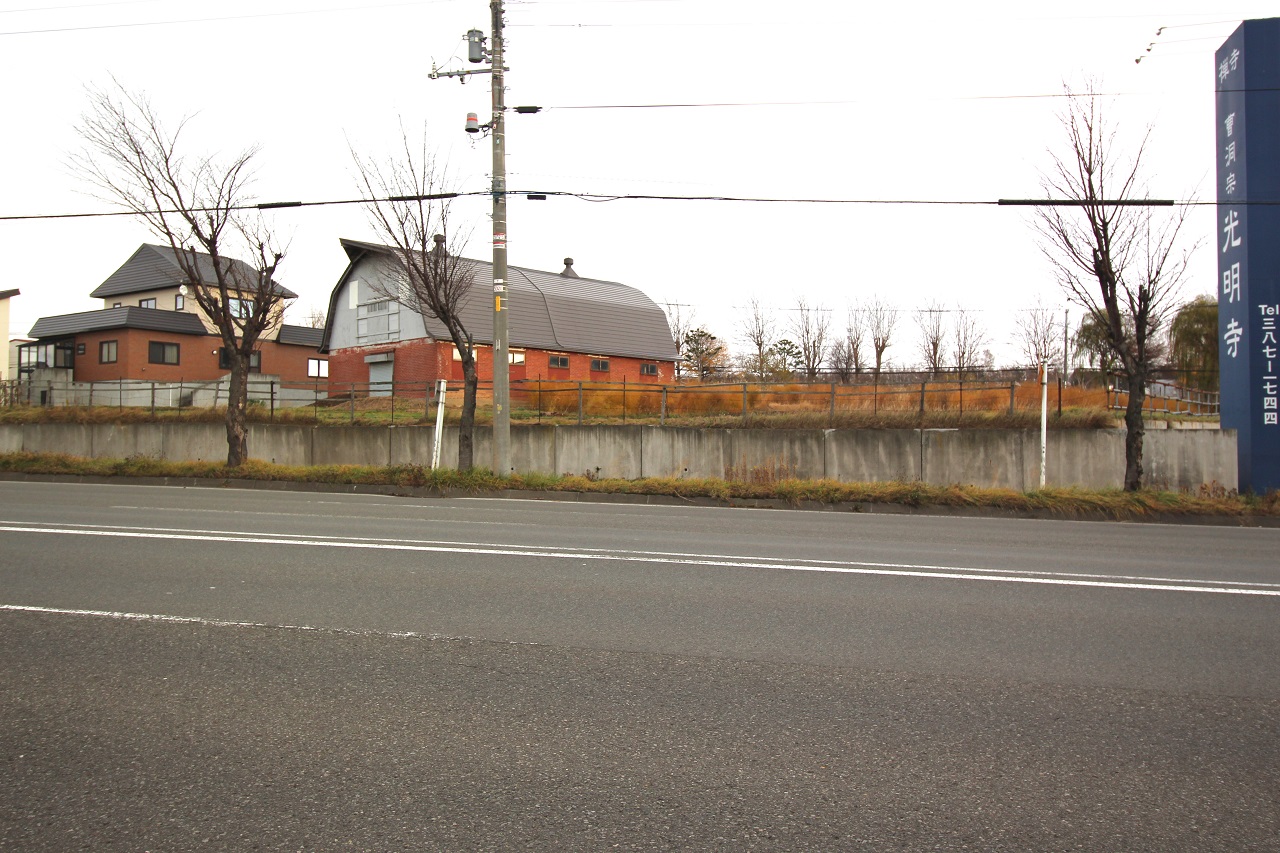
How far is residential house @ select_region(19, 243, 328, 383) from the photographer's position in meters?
39.6

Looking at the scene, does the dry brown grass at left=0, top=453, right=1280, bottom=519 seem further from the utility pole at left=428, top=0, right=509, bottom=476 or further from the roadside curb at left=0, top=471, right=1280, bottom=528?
the utility pole at left=428, top=0, right=509, bottom=476

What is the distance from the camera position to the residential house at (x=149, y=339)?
39594mm

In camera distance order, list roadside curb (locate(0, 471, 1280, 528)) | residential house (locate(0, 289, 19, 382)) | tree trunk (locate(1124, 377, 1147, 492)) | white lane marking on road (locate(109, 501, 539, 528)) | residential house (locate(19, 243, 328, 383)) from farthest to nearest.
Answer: residential house (locate(0, 289, 19, 382)) < residential house (locate(19, 243, 328, 383)) < tree trunk (locate(1124, 377, 1147, 492)) < roadside curb (locate(0, 471, 1280, 528)) < white lane marking on road (locate(109, 501, 539, 528))

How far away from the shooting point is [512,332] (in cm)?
A: 3566

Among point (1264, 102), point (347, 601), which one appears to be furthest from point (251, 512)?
point (1264, 102)

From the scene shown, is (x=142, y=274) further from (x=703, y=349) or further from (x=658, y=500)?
(x=658, y=500)

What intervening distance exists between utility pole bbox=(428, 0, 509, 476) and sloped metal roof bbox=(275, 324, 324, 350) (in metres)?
30.3

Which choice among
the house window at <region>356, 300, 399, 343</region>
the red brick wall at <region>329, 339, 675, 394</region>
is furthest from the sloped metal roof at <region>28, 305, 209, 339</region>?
the house window at <region>356, 300, 399, 343</region>

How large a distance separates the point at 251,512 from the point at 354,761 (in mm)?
9987

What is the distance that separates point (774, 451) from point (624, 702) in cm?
1646

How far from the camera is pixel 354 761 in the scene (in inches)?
136

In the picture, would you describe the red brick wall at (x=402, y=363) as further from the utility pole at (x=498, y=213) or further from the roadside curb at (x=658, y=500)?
the utility pole at (x=498, y=213)

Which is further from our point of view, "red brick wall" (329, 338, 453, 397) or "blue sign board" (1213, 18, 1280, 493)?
"red brick wall" (329, 338, 453, 397)

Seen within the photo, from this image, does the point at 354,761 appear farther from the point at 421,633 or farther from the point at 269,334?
the point at 269,334
